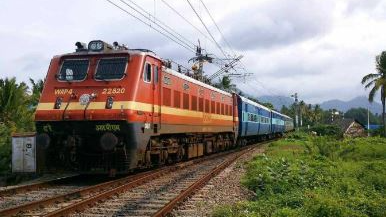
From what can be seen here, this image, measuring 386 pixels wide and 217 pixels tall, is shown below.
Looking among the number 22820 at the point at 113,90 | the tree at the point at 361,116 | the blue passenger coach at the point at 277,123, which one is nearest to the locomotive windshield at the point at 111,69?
the number 22820 at the point at 113,90

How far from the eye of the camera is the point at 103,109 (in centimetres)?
1326

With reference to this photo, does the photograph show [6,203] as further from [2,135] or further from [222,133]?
[222,133]

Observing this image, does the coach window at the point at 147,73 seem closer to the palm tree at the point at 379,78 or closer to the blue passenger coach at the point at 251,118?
the blue passenger coach at the point at 251,118

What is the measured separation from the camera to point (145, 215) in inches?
344

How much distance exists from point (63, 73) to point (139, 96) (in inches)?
95.7

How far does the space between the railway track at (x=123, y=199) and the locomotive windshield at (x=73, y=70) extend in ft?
10.4

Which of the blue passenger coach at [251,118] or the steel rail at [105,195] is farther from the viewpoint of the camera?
the blue passenger coach at [251,118]

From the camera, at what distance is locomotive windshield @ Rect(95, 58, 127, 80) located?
546 inches

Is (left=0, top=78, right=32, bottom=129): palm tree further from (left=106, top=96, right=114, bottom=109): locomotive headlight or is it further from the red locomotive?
(left=106, top=96, right=114, bottom=109): locomotive headlight

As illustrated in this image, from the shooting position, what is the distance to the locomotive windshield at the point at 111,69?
13879 millimetres

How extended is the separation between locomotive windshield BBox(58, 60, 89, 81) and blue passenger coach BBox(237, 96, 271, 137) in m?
17.3

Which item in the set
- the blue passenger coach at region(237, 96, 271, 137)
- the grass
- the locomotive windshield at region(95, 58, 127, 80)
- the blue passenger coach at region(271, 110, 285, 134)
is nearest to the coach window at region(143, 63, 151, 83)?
the locomotive windshield at region(95, 58, 127, 80)

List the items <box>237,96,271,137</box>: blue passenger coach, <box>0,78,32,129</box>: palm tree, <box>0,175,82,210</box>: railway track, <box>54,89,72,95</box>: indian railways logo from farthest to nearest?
1. <box>237,96,271,137</box>: blue passenger coach
2. <box>0,78,32,129</box>: palm tree
3. <box>54,89,72,95</box>: indian railways logo
4. <box>0,175,82,210</box>: railway track

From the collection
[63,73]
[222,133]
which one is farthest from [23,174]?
[222,133]
